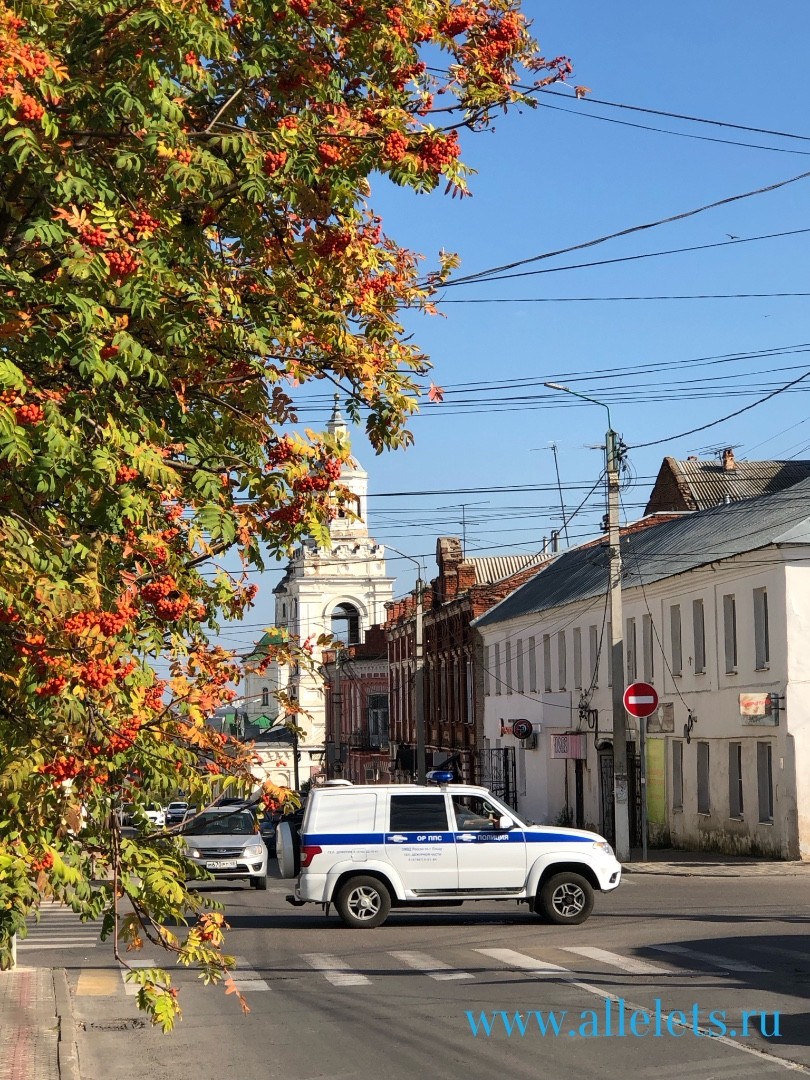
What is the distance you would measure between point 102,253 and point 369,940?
13.6 meters

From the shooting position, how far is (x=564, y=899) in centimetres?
1928

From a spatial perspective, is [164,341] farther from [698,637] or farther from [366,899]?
[698,637]

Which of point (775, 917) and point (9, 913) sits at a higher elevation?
point (9, 913)

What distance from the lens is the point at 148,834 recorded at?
24.0ft

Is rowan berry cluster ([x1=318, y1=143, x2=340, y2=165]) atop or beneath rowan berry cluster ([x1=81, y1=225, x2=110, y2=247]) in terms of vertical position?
atop

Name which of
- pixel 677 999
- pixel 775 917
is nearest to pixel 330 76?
pixel 677 999

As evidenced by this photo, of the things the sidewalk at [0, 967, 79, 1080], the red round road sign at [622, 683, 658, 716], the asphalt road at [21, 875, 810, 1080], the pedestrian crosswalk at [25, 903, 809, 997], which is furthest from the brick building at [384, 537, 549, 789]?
the sidewalk at [0, 967, 79, 1080]

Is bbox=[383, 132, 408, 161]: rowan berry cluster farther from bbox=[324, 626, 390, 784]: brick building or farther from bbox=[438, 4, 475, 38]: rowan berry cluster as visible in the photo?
bbox=[324, 626, 390, 784]: brick building

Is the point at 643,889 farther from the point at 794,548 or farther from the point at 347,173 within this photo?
the point at 347,173

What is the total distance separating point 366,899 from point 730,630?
16.8 meters

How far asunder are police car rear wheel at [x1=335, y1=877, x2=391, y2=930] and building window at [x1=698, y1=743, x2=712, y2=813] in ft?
56.5

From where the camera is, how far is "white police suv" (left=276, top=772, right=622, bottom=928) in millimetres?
19156

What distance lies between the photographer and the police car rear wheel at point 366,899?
63.6 feet

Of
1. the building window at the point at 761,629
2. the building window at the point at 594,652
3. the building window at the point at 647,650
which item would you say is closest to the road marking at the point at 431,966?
the building window at the point at 761,629
